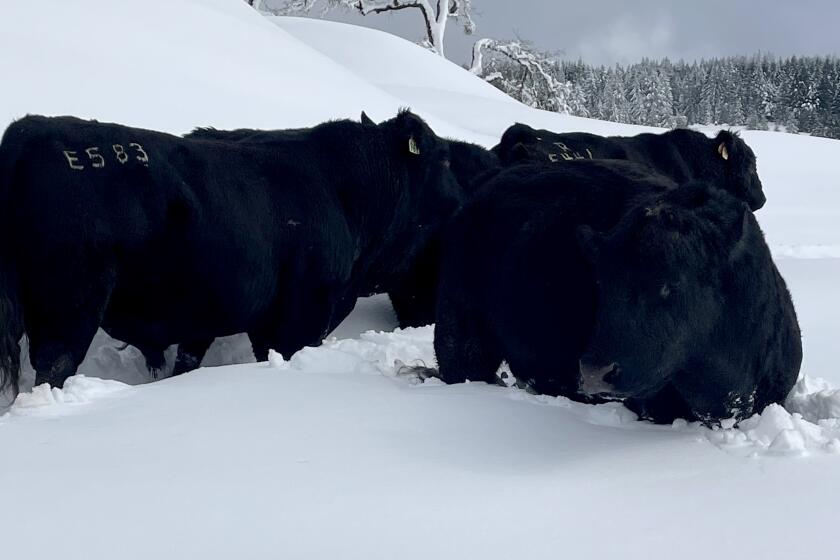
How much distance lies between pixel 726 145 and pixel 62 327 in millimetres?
6430

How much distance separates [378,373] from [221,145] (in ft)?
7.69

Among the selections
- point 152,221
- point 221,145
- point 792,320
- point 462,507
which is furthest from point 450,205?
point 462,507

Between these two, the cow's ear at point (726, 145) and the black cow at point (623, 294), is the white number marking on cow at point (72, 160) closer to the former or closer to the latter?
the black cow at point (623, 294)

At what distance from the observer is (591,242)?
12.0ft

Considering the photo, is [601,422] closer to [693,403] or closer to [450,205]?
[693,403]

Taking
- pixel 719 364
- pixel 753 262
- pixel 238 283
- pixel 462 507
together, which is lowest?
pixel 238 283

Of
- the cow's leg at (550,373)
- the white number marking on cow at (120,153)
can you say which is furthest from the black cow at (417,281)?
the cow's leg at (550,373)

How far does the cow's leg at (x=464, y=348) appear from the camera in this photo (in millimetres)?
4750

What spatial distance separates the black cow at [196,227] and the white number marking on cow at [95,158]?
1 cm

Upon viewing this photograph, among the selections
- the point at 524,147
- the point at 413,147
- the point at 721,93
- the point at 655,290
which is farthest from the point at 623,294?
the point at 721,93

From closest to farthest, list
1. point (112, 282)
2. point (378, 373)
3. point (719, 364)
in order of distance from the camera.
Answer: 1. point (719, 364)
2. point (378, 373)
3. point (112, 282)

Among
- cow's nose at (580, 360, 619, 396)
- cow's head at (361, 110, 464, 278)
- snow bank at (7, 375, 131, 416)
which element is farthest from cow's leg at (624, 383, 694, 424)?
cow's head at (361, 110, 464, 278)

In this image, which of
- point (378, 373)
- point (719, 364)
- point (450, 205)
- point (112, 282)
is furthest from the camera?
point (450, 205)

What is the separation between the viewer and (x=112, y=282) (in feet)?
17.7
